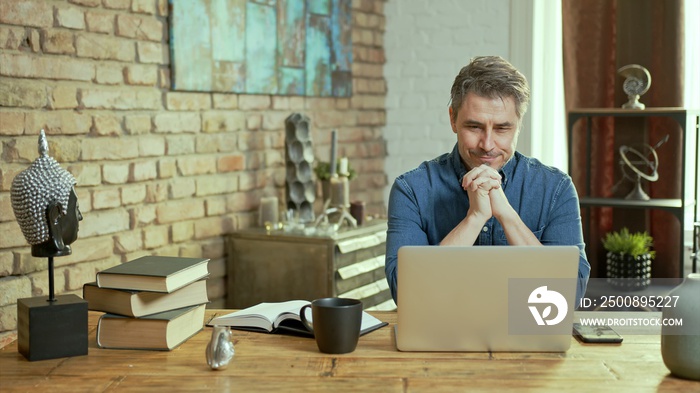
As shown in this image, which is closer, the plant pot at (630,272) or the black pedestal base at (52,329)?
the black pedestal base at (52,329)

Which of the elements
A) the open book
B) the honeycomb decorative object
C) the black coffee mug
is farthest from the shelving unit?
the black coffee mug

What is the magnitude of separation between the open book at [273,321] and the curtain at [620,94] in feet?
8.28

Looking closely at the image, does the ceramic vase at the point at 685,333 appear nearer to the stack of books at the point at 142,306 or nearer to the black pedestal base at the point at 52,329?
the stack of books at the point at 142,306

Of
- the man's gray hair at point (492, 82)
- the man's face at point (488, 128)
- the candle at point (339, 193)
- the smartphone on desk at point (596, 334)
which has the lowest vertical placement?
the smartphone on desk at point (596, 334)

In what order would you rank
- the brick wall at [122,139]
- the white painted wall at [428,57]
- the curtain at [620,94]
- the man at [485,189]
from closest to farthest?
the man at [485,189] < the brick wall at [122,139] < the curtain at [620,94] < the white painted wall at [428,57]

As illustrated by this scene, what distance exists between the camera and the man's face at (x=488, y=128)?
2074 mm

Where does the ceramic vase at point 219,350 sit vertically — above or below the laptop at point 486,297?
below

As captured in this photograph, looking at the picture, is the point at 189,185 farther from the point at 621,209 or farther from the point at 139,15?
the point at 621,209

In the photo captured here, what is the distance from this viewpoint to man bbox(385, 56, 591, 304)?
2010 mm

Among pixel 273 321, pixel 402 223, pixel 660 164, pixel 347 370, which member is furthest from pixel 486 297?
Result: pixel 660 164

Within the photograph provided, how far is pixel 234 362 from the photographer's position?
1.56 metres

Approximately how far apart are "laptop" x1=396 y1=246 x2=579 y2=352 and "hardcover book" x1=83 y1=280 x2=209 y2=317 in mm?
465

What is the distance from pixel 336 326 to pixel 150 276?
0.39 m

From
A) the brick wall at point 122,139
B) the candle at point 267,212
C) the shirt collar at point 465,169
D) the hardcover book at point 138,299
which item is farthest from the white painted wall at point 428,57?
the hardcover book at point 138,299
